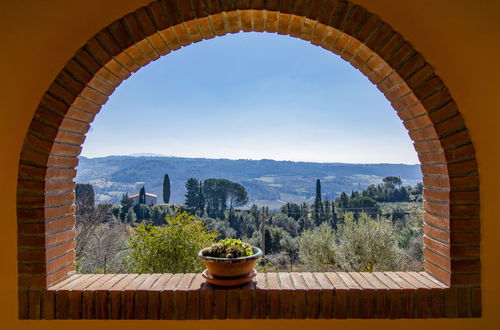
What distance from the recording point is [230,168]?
11.1m

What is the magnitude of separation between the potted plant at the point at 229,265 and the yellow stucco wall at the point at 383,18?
0.74 ft

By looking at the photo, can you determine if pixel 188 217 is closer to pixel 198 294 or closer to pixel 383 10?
pixel 198 294

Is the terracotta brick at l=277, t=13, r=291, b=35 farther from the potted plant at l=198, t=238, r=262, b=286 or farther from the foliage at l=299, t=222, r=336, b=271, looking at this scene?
the foliage at l=299, t=222, r=336, b=271

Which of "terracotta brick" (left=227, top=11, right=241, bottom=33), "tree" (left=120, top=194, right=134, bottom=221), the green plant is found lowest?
"tree" (left=120, top=194, right=134, bottom=221)

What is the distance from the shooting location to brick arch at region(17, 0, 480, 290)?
5.47ft

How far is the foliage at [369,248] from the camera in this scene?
291 inches

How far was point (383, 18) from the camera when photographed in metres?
1.73

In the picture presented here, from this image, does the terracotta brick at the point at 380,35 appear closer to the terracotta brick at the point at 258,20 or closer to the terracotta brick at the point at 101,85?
the terracotta brick at the point at 258,20

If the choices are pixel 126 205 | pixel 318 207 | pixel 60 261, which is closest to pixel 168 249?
pixel 60 261

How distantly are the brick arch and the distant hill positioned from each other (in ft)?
23.6

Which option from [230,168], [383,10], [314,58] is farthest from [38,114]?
[230,168]

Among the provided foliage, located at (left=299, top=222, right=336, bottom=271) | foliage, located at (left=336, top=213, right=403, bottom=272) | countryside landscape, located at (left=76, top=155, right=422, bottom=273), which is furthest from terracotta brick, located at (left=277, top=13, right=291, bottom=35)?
foliage, located at (left=299, top=222, right=336, bottom=271)

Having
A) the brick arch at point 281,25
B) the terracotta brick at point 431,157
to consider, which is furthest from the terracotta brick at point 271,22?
the terracotta brick at point 431,157

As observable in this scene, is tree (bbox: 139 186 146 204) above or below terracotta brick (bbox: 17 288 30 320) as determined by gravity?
below
